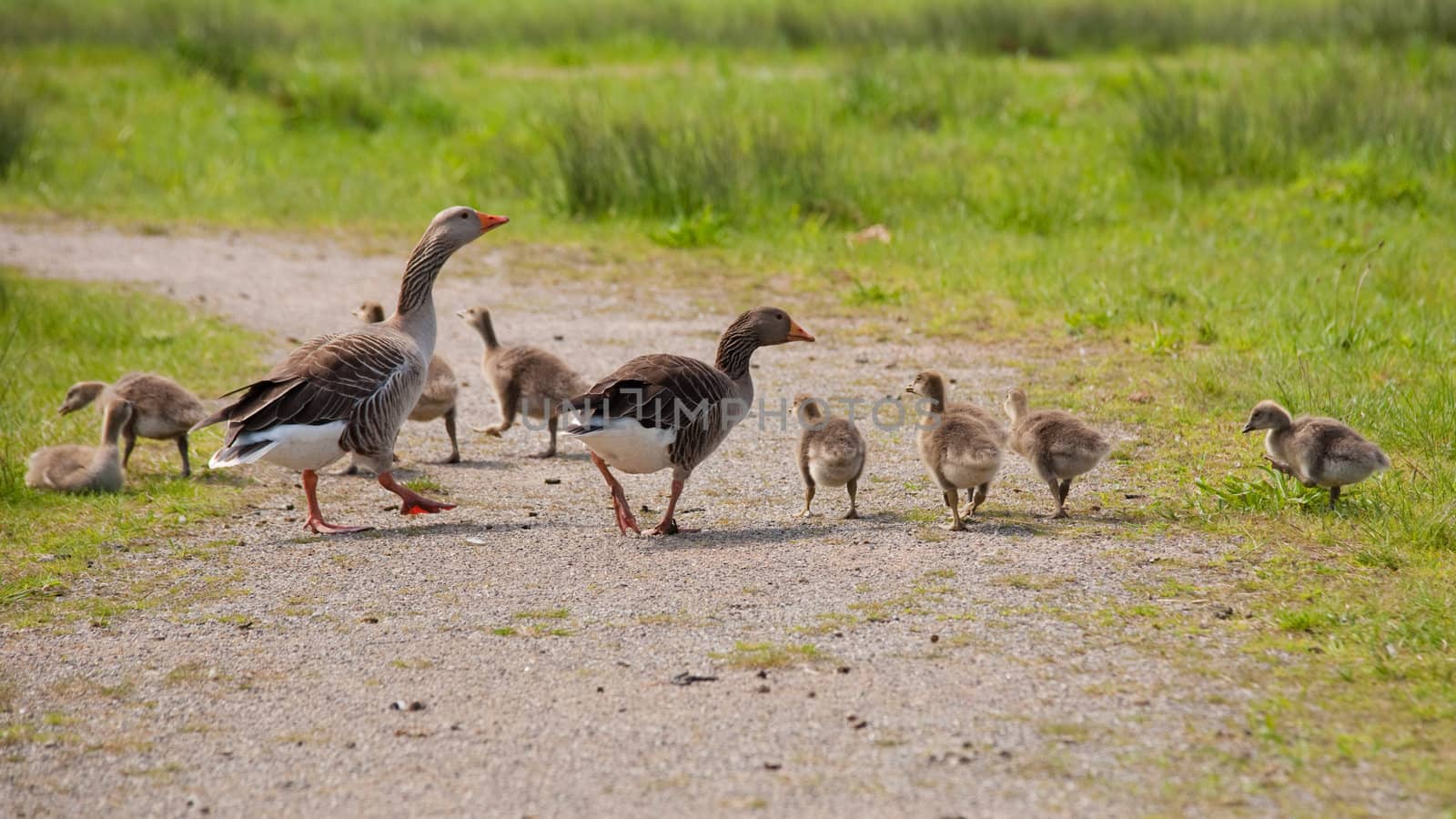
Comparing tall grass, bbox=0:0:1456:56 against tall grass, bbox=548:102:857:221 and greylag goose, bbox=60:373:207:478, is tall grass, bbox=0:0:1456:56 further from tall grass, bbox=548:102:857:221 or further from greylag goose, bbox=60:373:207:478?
greylag goose, bbox=60:373:207:478

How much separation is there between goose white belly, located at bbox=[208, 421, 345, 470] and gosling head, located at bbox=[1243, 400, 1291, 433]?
16.0 feet

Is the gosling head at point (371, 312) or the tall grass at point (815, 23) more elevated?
the tall grass at point (815, 23)

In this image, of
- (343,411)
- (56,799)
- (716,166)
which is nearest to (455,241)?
(343,411)

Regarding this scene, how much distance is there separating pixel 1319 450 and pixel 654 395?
337 cm

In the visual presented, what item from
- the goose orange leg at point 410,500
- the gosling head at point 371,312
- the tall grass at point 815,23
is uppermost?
the tall grass at point 815,23

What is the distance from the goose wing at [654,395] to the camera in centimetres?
741

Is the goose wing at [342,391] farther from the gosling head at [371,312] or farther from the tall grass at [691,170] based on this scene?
the tall grass at [691,170]

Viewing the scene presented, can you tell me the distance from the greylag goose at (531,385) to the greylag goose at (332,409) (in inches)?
54.1

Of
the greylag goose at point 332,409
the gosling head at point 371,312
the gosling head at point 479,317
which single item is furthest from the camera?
the gosling head at point 371,312

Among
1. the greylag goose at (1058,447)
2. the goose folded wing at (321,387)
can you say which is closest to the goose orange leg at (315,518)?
the goose folded wing at (321,387)

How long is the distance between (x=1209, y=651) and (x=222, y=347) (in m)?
8.90

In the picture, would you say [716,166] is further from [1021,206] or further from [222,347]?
[222,347]

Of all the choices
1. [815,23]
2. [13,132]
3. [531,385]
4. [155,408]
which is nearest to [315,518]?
[155,408]

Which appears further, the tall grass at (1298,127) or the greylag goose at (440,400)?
the tall grass at (1298,127)
